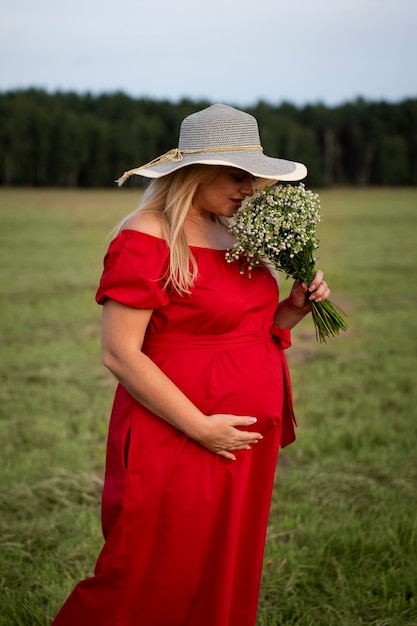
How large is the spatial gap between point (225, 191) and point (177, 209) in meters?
0.20

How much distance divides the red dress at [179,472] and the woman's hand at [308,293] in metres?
0.18

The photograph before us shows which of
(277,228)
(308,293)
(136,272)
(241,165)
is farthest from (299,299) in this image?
(136,272)

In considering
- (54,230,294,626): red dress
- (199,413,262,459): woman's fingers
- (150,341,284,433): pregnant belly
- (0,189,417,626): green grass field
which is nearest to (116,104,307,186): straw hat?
(54,230,294,626): red dress

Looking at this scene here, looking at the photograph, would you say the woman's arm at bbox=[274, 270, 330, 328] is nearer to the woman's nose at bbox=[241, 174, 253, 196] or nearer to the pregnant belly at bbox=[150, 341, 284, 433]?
the pregnant belly at bbox=[150, 341, 284, 433]

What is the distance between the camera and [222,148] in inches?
99.1

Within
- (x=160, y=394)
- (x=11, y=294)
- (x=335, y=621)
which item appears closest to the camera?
(x=160, y=394)

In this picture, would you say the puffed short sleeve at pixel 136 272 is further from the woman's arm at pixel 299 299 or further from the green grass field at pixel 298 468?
the green grass field at pixel 298 468

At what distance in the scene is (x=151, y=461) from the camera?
2.48 m

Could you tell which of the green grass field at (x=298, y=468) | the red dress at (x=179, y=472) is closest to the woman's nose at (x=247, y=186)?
the red dress at (x=179, y=472)

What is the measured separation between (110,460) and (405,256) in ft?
→ 53.4

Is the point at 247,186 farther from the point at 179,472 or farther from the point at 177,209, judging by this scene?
the point at 179,472

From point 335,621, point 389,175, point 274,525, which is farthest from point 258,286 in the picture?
point 389,175

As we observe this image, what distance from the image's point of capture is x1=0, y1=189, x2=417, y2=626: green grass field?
359cm

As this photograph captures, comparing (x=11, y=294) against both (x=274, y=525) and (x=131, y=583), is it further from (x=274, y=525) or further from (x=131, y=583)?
(x=131, y=583)
